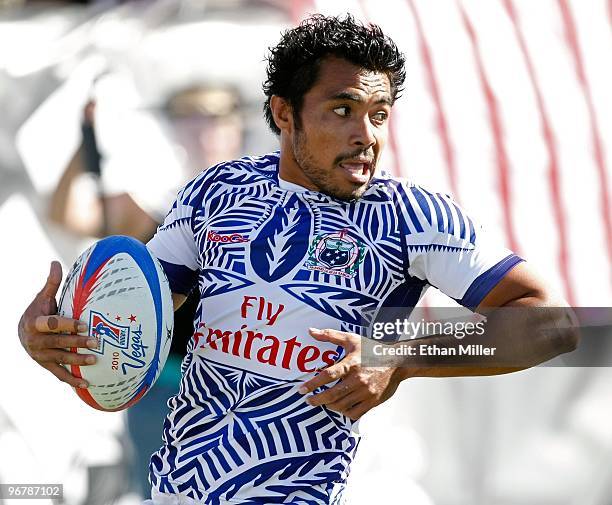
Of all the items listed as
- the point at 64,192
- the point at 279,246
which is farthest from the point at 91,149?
the point at 279,246

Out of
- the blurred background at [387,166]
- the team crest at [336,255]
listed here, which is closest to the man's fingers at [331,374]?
the team crest at [336,255]

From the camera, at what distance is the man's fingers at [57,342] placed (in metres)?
2.79

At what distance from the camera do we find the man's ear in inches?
124

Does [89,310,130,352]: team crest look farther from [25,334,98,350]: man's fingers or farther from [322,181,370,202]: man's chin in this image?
[322,181,370,202]: man's chin

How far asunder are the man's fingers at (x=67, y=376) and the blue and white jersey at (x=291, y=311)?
28 centimetres

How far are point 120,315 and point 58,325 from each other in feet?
0.51

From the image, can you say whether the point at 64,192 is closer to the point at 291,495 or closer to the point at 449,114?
the point at 449,114

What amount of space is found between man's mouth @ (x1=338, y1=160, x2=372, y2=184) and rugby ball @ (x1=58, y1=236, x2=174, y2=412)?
0.54 meters

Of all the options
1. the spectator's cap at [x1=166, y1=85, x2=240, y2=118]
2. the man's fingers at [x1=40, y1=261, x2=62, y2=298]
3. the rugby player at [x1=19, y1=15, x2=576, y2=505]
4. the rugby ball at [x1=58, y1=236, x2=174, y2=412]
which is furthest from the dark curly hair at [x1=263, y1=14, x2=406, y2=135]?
the spectator's cap at [x1=166, y1=85, x2=240, y2=118]

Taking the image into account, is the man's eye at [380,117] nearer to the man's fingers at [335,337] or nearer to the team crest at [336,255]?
the team crest at [336,255]

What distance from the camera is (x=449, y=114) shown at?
4.87 meters

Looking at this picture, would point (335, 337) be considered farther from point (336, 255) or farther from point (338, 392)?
point (336, 255)

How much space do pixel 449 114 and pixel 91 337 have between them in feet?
8.16

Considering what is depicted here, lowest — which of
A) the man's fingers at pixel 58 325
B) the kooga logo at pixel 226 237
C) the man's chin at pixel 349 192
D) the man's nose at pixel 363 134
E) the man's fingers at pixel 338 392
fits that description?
the man's fingers at pixel 338 392
